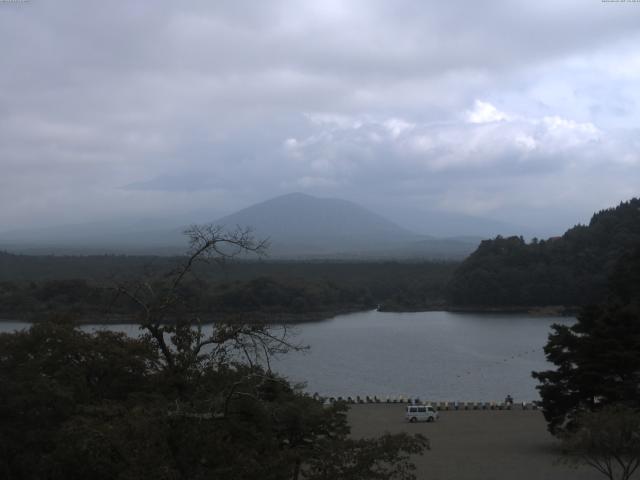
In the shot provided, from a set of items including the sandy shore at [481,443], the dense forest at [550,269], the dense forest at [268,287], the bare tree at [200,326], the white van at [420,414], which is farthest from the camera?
the dense forest at [550,269]

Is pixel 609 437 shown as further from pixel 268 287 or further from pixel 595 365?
pixel 268 287

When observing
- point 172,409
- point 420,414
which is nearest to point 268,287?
point 420,414

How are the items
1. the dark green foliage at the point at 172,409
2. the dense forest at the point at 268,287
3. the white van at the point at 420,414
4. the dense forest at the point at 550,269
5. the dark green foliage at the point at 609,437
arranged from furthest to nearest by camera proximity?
the dense forest at the point at 550,269 → the dense forest at the point at 268,287 → the white van at the point at 420,414 → the dark green foliage at the point at 609,437 → the dark green foliage at the point at 172,409

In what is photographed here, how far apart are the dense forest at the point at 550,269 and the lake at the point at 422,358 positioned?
3472mm

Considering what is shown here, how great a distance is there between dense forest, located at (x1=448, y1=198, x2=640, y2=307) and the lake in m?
3.47

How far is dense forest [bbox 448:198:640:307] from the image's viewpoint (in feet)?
126

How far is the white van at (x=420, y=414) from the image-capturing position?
1295 centimetres

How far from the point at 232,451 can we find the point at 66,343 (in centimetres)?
338

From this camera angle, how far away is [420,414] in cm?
1298

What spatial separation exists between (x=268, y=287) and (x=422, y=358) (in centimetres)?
1202

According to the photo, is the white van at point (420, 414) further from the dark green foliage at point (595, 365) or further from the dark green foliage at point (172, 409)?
the dark green foliage at point (172, 409)

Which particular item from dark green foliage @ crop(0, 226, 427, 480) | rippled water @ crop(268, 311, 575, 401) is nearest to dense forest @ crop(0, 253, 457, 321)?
rippled water @ crop(268, 311, 575, 401)

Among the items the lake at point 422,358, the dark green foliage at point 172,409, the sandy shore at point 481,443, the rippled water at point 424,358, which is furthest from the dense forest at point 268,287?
the dark green foliage at point 172,409

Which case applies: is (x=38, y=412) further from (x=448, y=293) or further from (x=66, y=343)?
(x=448, y=293)
